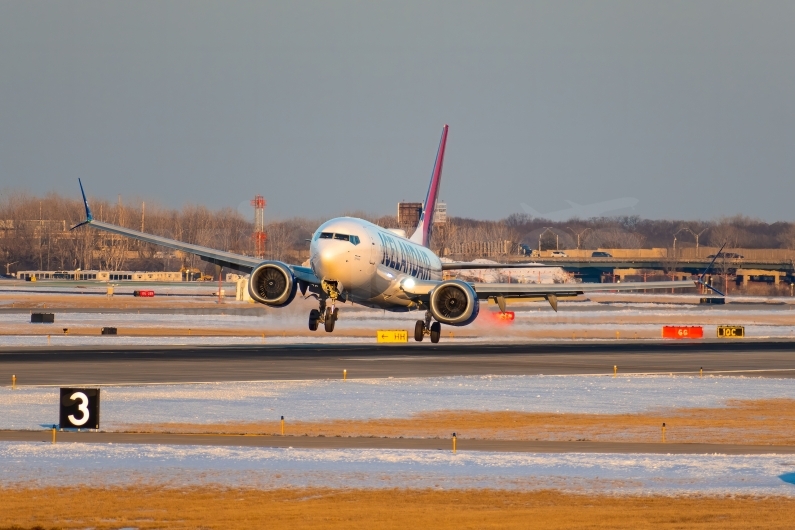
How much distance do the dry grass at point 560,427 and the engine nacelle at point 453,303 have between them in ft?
86.4

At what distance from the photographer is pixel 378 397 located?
143 ft

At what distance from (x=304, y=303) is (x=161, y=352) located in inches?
889

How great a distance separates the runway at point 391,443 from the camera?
3050 cm

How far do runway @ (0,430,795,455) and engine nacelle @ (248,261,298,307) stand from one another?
2912 cm

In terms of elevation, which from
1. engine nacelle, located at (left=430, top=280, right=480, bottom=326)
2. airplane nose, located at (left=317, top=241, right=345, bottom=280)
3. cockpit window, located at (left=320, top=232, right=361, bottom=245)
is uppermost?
cockpit window, located at (left=320, top=232, right=361, bottom=245)

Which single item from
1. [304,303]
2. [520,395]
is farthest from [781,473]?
[304,303]

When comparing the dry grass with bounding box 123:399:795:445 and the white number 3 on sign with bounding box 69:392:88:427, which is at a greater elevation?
the white number 3 on sign with bounding box 69:392:88:427

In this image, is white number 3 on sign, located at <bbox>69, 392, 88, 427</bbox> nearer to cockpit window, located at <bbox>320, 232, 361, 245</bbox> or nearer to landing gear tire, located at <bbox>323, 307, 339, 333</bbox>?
cockpit window, located at <bbox>320, 232, 361, 245</bbox>

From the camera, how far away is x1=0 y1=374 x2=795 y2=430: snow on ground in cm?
3778

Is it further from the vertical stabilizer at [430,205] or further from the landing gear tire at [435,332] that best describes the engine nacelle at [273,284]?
the vertical stabilizer at [430,205]

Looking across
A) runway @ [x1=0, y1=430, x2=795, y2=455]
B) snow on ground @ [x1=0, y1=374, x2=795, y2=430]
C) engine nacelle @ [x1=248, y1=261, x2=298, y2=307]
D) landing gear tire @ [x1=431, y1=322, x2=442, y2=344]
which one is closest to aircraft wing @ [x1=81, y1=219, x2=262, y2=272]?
engine nacelle @ [x1=248, y1=261, x2=298, y2=307]

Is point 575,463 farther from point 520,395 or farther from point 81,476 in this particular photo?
point 520,395

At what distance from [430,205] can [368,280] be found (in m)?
27.6

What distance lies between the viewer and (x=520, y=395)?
146ft
